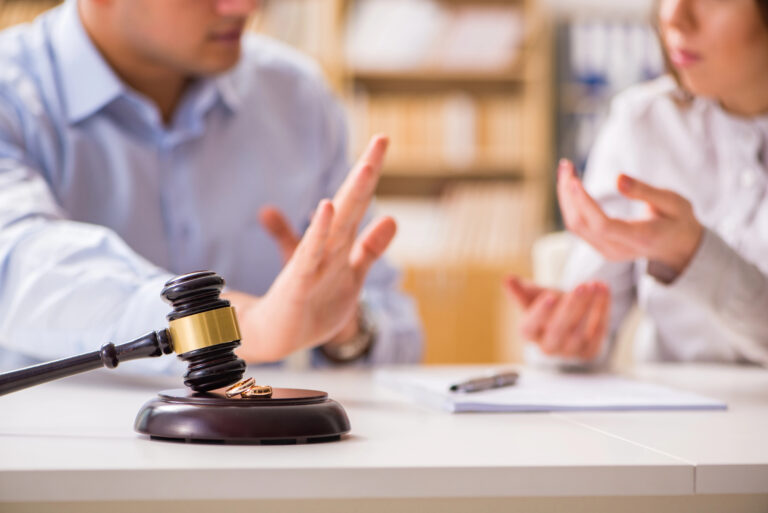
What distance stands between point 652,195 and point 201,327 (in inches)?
21.7

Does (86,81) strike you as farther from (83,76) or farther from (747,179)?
(747,179)

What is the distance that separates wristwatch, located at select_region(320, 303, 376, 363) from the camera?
1374mm

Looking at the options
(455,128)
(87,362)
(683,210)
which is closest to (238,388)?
(87,362)

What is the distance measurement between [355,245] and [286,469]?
0.59 m

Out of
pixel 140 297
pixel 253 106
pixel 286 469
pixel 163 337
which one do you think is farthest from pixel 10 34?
pixel 286 469

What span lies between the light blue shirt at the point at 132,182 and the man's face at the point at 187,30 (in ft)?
0.25

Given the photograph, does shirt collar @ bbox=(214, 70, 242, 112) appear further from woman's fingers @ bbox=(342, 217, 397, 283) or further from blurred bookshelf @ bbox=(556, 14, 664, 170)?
blurred bookshelf @ bbox=(556, 14, 664, 170)

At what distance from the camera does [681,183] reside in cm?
147

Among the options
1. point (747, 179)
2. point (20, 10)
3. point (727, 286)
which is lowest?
point (727, 286)

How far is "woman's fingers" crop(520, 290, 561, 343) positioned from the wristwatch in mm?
271

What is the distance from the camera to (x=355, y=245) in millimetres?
1088

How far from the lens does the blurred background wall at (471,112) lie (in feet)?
11.9

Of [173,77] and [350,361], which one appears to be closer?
[350,361]

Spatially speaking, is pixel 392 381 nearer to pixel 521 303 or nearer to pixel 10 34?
pixel 521 303
